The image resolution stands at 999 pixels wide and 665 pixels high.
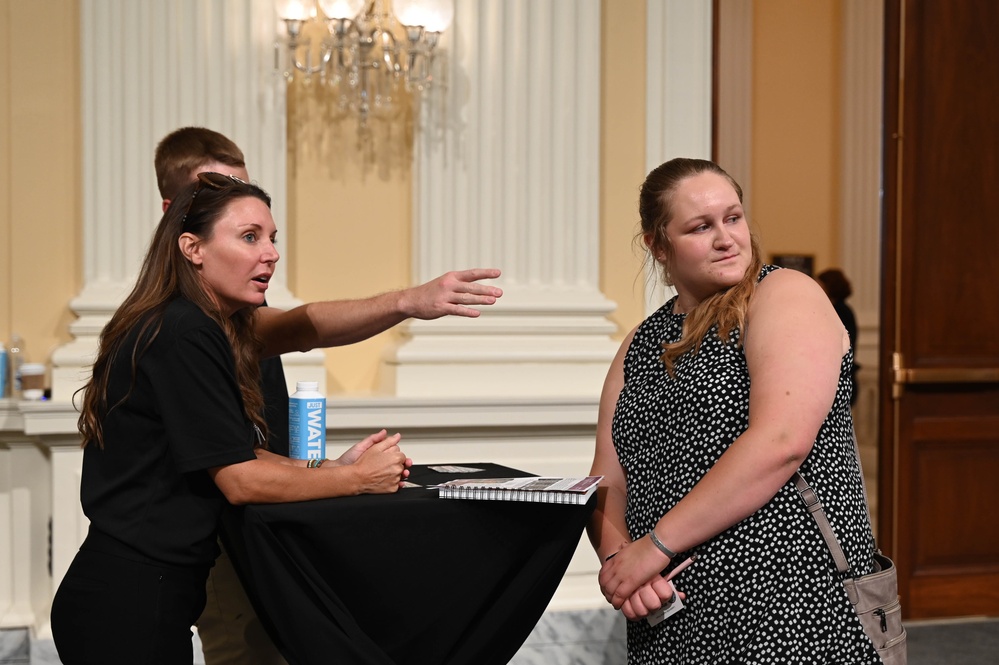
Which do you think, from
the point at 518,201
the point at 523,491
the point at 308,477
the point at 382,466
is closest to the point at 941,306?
the point at 518,201

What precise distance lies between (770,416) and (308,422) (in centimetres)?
87

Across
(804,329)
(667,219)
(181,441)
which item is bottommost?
(181,441)

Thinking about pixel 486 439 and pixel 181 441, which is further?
pixel 486 439

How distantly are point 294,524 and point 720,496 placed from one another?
2.33 feet

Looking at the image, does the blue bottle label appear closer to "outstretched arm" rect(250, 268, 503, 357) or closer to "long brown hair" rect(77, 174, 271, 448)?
"long brown hair" rect(77, 174, 271, 448)

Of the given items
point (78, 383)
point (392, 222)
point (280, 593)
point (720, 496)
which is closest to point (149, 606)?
point (280, 593)

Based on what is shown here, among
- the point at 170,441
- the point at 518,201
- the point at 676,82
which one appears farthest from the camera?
the point at 676,82

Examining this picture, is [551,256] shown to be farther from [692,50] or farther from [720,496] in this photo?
[720,496]

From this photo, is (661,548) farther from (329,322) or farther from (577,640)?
(577,640)

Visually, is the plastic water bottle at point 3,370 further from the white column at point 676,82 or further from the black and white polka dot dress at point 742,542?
the black and white polka dot dress at point 742,542

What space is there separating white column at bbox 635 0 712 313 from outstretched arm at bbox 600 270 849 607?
2.31m

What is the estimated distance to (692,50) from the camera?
4.21 m

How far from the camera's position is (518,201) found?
159 inches

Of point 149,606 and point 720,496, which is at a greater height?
point 720,496
